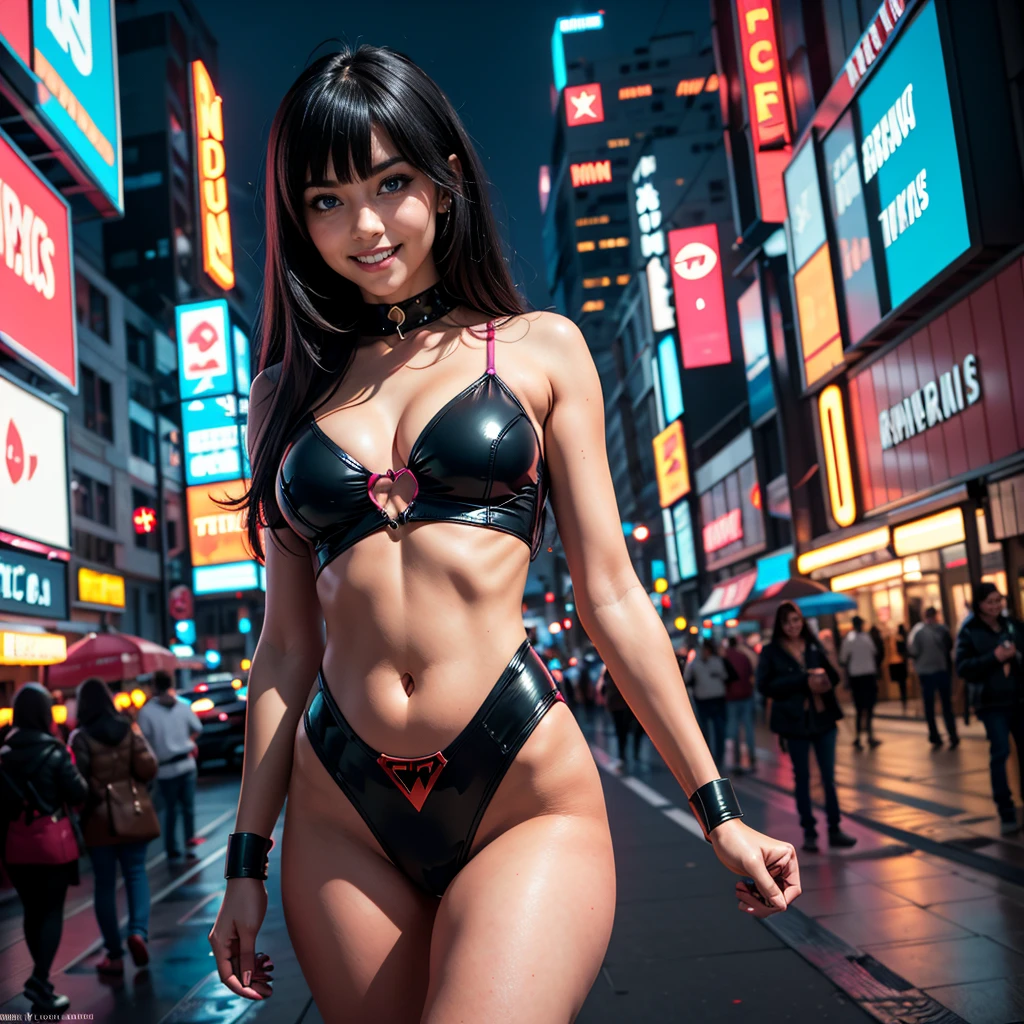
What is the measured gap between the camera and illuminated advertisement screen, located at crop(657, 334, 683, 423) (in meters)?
54.5

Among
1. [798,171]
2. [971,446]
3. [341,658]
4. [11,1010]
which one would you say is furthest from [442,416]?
[798,171]

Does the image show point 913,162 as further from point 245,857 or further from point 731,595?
point 731,595

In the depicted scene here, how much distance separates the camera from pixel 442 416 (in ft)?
7.11

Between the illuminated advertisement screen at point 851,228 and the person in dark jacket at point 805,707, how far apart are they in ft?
33.4

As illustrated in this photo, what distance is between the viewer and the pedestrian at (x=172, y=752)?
40.0ft

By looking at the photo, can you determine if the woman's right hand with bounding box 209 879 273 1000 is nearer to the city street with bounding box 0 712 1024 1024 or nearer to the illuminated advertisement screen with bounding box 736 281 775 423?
the city street with bounding box 0 712 1024 1024

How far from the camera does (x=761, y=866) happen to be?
1.99 metres

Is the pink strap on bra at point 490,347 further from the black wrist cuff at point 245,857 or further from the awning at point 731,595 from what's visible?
the awning at point 731,595

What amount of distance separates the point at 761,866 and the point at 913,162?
1675 centimetres

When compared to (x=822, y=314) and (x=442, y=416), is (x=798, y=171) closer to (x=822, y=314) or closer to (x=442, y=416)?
(x=822, y=314)

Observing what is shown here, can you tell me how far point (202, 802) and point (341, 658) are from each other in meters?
17.1

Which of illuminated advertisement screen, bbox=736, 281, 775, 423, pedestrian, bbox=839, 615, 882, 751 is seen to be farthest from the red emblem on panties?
illuminated advertisement screen, bbox=736, 281, 775, 423

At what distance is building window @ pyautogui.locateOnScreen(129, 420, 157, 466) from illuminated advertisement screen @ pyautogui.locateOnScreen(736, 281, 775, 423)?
88.2 ft

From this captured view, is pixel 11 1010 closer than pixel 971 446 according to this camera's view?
Yes
